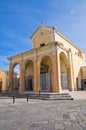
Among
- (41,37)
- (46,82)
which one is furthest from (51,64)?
(41,37)

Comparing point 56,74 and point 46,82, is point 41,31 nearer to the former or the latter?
point 46,82

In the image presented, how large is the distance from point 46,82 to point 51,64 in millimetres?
4319

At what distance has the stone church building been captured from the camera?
57.2 ft

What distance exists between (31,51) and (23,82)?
4.67m

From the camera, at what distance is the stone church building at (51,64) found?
1742cm

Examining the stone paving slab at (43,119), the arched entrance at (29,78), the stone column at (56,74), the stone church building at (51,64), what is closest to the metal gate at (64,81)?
the stone church building at (51,64)

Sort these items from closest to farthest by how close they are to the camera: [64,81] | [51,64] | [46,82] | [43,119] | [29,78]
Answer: [43,119] < [46,82] < [64,81] < [51,64] < [29,78]

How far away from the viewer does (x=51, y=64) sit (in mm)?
21859

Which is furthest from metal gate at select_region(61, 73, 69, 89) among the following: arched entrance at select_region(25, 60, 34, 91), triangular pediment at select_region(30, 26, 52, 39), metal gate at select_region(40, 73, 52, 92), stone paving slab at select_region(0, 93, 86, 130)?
stone paving slab at select_region(0, 93, 86, 130)

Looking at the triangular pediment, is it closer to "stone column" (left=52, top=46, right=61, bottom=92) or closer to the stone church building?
the stone church building

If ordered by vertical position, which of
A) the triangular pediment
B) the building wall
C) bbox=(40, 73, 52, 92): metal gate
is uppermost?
the triangular pediment

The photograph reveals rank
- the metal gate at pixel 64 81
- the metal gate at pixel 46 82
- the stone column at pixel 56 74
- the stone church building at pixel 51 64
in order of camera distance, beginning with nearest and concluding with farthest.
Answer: the stone column at pixel 56 74
the stone church building at pixel 51 64
the metal gate at pixel 46 82
the metal gate at pixel 64 81

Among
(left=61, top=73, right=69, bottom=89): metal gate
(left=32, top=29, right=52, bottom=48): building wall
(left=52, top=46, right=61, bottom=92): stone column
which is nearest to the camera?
(left=52, top=46, right=61, bottom=92): stone column

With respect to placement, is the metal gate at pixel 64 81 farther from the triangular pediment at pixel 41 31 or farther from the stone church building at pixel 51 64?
the triangular pediment at pixel 41 31
